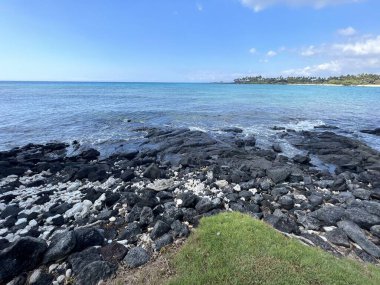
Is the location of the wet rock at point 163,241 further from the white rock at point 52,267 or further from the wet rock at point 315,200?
the wet rock at point 315,200

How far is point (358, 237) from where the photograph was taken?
8.74 m

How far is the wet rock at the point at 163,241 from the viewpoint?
781cm

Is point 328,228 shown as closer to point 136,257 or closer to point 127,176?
point 136,257

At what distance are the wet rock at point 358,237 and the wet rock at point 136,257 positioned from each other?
7.11 meters

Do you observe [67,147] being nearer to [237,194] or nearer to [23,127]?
[23,127]

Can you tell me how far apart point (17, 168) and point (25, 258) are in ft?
37.9

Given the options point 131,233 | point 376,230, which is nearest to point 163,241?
point 131,233

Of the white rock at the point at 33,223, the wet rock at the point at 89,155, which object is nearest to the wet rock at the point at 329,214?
the white rock at the point at 33,223

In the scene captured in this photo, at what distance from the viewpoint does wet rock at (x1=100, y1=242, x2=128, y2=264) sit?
7.44m

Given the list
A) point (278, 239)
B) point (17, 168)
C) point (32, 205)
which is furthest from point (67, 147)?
point (278, 239)

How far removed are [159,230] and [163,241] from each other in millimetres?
625

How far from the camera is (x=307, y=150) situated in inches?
894

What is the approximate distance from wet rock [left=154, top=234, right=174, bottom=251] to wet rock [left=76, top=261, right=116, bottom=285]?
142 cm

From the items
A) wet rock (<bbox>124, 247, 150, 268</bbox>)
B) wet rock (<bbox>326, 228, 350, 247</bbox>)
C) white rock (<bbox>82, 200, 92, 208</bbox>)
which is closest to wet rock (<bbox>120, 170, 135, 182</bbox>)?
white rock (<bbox>82, 200, 92, 208</bbox>)
